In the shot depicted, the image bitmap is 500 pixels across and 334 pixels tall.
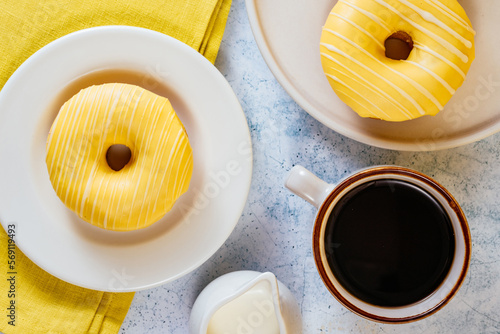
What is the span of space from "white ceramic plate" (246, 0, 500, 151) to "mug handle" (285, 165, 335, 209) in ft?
0.36

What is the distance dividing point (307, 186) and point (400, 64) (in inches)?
8.7

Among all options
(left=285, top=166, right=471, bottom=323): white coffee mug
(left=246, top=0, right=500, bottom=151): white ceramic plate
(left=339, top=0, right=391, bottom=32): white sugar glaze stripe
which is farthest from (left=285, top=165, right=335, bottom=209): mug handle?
(left=339, top=0, right=391, bottom=32): white sugar glaze stripe

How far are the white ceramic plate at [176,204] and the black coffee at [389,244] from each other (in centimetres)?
16

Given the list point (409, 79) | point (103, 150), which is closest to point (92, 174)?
point (103, 150)

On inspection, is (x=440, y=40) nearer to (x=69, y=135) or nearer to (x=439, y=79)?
(x=439, y=79)

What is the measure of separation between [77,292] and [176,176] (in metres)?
0.28

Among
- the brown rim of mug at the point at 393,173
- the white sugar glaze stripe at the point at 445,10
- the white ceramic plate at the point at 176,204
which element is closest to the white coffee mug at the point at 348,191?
the brown rim of mug at the point at 393,173

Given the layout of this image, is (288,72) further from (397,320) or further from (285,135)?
(397,320)

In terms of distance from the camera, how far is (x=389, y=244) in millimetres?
696

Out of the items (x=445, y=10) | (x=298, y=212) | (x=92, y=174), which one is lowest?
(x=298, y=212)

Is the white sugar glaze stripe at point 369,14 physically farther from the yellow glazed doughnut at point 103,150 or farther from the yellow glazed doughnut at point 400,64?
the yellow glazed doughnut at point 103,150

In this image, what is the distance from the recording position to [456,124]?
0.72 m

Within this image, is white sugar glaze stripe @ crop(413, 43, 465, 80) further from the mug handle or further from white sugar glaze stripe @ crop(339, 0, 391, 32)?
the mug handle

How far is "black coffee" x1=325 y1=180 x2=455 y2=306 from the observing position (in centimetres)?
68
